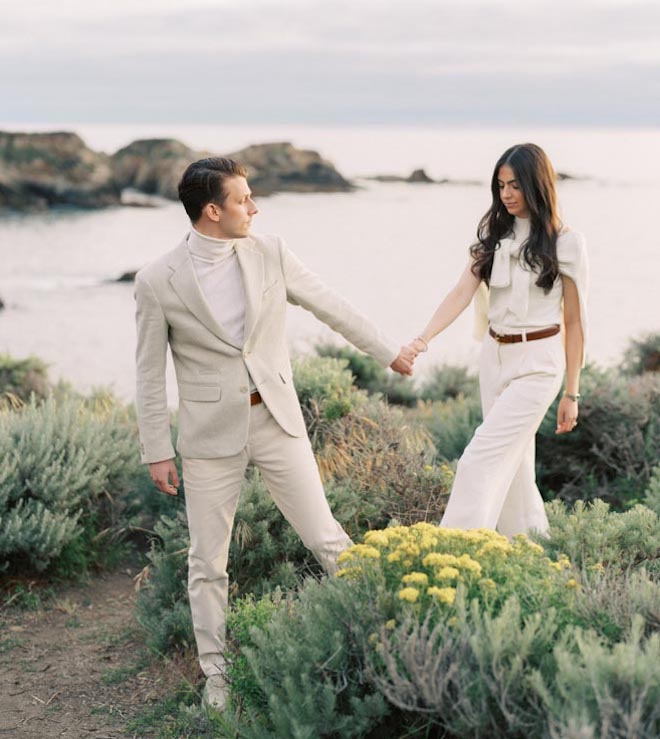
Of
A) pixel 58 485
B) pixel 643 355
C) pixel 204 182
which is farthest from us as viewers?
pixel 643 355

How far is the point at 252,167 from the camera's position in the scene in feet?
65.7

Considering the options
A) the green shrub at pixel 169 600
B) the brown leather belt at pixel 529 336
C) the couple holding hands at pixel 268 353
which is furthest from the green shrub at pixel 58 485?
the brown leather belt at pixel 529 336

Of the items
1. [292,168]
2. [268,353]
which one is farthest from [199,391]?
[292,168]

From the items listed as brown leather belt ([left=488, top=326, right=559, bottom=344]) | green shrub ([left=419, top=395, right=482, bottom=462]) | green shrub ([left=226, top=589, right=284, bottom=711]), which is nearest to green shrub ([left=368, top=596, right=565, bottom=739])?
green shrub ([left=226, top=589, right=284, bottom=711])

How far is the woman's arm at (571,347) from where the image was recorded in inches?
193

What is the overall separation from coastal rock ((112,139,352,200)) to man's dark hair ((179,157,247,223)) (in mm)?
13923

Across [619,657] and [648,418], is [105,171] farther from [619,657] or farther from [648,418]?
[619,657]

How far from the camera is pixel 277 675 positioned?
11.0 ft

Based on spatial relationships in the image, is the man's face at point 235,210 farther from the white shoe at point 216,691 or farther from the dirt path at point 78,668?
the dirt path at point 78,668

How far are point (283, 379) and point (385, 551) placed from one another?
1.03 metres

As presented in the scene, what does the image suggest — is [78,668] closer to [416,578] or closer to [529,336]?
[416,578]

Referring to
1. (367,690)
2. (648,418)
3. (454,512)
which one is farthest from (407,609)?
(648,418)

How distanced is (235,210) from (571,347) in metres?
1.90

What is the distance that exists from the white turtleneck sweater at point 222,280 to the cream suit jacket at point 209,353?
5 cm
